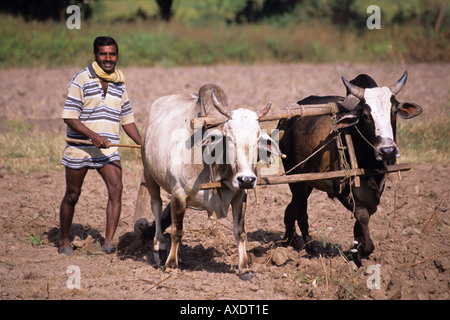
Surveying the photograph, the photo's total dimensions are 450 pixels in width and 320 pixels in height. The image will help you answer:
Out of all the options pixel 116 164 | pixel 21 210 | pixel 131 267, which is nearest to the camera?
pixel 131 267

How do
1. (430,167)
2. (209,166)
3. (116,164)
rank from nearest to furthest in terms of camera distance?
(209,166) < (116,164) < (430,167)

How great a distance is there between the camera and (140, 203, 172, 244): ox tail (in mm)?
6121

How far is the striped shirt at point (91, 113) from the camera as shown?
5.91 m

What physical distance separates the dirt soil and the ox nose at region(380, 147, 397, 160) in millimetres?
960

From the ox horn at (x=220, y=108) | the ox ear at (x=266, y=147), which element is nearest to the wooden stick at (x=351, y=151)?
the ox ear at (x=266, y=147)

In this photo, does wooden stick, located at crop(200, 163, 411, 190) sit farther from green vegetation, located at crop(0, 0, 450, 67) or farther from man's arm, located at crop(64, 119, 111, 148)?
green vegetation, located at crop(0, 0, 450, 67)

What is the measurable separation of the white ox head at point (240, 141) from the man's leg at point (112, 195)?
5.12ft

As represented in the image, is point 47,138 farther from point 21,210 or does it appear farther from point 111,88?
point 111,88

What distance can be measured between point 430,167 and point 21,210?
5841 mm

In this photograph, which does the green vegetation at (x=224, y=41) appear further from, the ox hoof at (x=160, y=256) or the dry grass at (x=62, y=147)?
the ox hoof at (x=160, y=256)

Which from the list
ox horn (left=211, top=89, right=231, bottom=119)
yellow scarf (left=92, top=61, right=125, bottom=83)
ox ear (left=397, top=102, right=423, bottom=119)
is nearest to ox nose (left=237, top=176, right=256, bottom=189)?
ox horn (left=211, top=89, right=231, bottom=119)

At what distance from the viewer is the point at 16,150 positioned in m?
9.30

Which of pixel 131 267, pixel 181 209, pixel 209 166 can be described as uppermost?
pixel 209 166

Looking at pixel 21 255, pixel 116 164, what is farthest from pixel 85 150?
pixel 21 255
